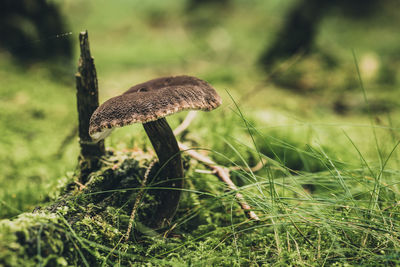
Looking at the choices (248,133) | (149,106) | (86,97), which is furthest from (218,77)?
(149,106)

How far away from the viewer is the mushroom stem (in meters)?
1.22

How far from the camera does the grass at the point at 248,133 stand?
1005 millimetres

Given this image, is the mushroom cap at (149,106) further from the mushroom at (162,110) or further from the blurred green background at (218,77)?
the blurred green background at (218,77)

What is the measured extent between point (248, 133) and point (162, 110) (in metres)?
1.59

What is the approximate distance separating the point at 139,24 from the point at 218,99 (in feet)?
24.1

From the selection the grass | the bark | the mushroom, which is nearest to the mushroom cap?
the mushroom

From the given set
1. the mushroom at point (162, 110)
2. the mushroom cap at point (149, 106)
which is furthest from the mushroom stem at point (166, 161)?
the mushroom cap at point (149, 106)

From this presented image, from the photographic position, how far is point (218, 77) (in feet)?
13.9

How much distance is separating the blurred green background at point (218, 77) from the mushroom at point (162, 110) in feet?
0.70

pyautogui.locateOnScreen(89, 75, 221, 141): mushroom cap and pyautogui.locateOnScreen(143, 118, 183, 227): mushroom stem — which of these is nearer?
pyautogui.locateOnScreen(89, 75, 221, 141): mushroom cap

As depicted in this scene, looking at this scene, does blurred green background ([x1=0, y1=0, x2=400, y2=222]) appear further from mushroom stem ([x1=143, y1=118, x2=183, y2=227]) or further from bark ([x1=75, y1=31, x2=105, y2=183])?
mushroom stem ([x1=143, y1=118, x2=183, y2=227])

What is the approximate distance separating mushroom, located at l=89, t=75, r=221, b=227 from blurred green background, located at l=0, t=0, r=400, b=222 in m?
0.21

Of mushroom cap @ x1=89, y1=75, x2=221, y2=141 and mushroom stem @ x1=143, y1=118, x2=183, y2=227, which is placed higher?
mushroom cap @ x1=89, y1=75, x2=221, y2=141

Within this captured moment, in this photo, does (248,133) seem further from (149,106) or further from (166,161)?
(149,106)
